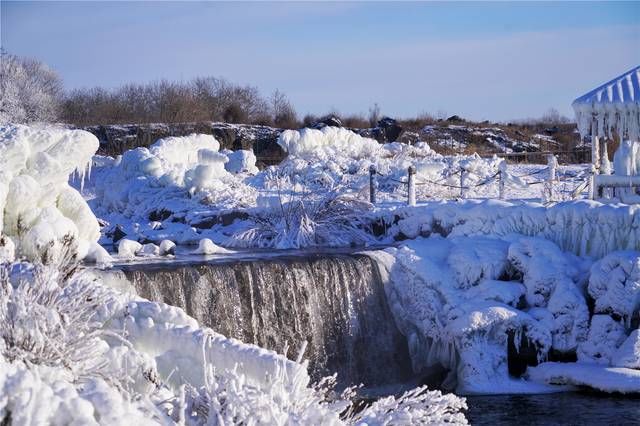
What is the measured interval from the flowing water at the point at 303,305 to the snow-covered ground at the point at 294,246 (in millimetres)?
408

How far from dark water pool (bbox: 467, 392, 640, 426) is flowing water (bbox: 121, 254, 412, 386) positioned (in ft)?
5.83

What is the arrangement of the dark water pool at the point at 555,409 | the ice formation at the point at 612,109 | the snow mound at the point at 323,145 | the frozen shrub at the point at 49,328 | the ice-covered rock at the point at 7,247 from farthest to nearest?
the snow mound at the point at 323,145
the ice formation at the point at 612,109
the dark water pool at the point at 555,409
the ice-covered rock at the point at 7,247
the frozen shrub at the point at 49,328

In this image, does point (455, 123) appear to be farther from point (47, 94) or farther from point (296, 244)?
point (296, 244)

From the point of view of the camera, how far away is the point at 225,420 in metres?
4.93

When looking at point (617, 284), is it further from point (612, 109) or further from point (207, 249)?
point (207, 249)

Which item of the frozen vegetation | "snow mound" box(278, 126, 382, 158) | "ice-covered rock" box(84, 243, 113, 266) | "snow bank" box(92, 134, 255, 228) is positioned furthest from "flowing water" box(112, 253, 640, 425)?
"snow mound" box(278, 126, 382, 158)

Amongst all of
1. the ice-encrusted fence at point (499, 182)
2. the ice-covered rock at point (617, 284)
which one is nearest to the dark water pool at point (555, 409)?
the ice-covered rock at point (617, 284)

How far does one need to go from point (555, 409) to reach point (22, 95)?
29.8 metres

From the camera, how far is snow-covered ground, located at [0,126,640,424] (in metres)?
5.26

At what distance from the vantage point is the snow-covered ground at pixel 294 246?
17.3 feet

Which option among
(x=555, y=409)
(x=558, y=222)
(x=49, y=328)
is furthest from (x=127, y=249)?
(x=49, y=328)

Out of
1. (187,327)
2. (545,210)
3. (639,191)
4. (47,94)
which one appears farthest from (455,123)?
(187,327)

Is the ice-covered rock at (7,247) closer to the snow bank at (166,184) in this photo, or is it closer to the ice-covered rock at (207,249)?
the ice-covered rock at (207,249)

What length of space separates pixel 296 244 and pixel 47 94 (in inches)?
954
